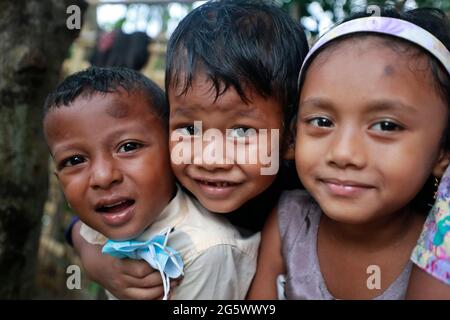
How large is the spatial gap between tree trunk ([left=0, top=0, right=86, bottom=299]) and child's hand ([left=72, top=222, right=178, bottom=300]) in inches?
16.0

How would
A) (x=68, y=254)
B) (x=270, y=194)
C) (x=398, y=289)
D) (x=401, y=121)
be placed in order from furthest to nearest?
1. (x=68, y=254)
2. (x=270, y=194)
3. (x=398, y=289)
4. (x=401, y=121)

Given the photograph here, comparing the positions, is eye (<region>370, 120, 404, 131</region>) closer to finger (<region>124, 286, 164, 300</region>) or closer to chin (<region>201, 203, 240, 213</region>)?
chin (<region>201, 203, 240, 213</region>)

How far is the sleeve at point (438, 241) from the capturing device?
4.83ft

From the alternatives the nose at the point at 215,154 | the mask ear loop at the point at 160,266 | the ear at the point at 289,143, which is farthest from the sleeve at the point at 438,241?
the mask ear loop at the point at 160,266

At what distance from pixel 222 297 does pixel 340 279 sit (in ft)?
1.42

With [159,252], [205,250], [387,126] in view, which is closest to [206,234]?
[205,250]

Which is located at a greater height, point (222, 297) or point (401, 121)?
point (401, 121)

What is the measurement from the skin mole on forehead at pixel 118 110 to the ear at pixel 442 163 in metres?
1.05

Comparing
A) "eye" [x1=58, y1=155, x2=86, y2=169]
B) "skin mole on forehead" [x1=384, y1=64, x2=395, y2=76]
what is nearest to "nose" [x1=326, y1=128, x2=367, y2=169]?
"skin mole on forehead" [x1=384, y1=64, x2=395, y2=76]

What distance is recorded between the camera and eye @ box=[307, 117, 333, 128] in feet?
5.51

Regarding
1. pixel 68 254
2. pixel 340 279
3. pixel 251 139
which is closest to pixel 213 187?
pixel 251 139

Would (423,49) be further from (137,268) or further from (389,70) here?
(137,268)

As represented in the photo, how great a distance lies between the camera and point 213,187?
188 centimetres
